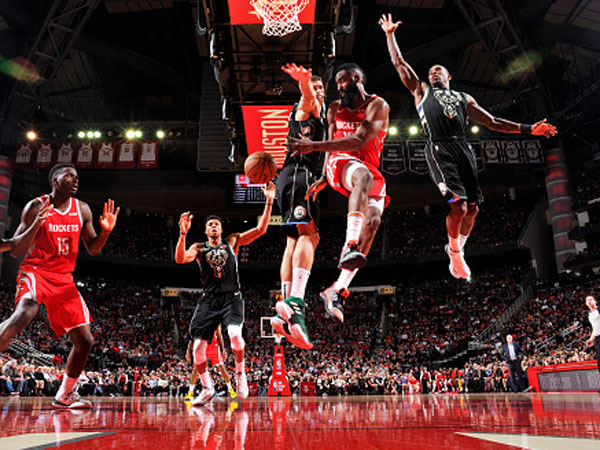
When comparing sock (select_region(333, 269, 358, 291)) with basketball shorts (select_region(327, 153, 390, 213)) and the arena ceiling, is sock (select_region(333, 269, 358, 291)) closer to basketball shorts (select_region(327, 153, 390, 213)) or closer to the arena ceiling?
basketball shorts (select_region(327, 153, 390, 213))

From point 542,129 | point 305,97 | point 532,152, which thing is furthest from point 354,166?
point 532,152

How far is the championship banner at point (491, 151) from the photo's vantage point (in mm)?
17844

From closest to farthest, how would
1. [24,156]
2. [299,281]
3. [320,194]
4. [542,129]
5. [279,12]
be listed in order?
1. [299,281]
2. [542,129]
3. [279,12]
4. [24,156]
5. [320,194]

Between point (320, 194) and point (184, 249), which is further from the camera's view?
point (320, 194)

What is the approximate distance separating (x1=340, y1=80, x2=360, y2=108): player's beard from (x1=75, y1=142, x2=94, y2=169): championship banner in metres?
17.9

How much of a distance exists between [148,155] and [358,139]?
1774 centimetres

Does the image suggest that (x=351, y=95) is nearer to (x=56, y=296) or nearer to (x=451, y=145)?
(x=451, y=145)

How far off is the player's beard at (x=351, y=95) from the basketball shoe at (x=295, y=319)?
1.71 meters

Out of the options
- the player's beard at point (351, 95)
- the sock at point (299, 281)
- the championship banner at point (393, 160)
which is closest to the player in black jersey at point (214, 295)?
the sock at point (299, 281)

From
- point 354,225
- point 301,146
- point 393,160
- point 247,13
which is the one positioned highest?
point 393,160

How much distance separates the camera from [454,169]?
3955 mm

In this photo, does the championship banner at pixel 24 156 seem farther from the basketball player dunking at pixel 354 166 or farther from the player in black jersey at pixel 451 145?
the player in black jersey at pixel 451 145

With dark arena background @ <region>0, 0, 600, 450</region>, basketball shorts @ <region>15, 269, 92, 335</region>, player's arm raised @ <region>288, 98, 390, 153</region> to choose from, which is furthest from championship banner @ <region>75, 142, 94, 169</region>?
player's arm raised @ <region>288, 98, 390, 153</region>

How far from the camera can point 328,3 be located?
877cm
